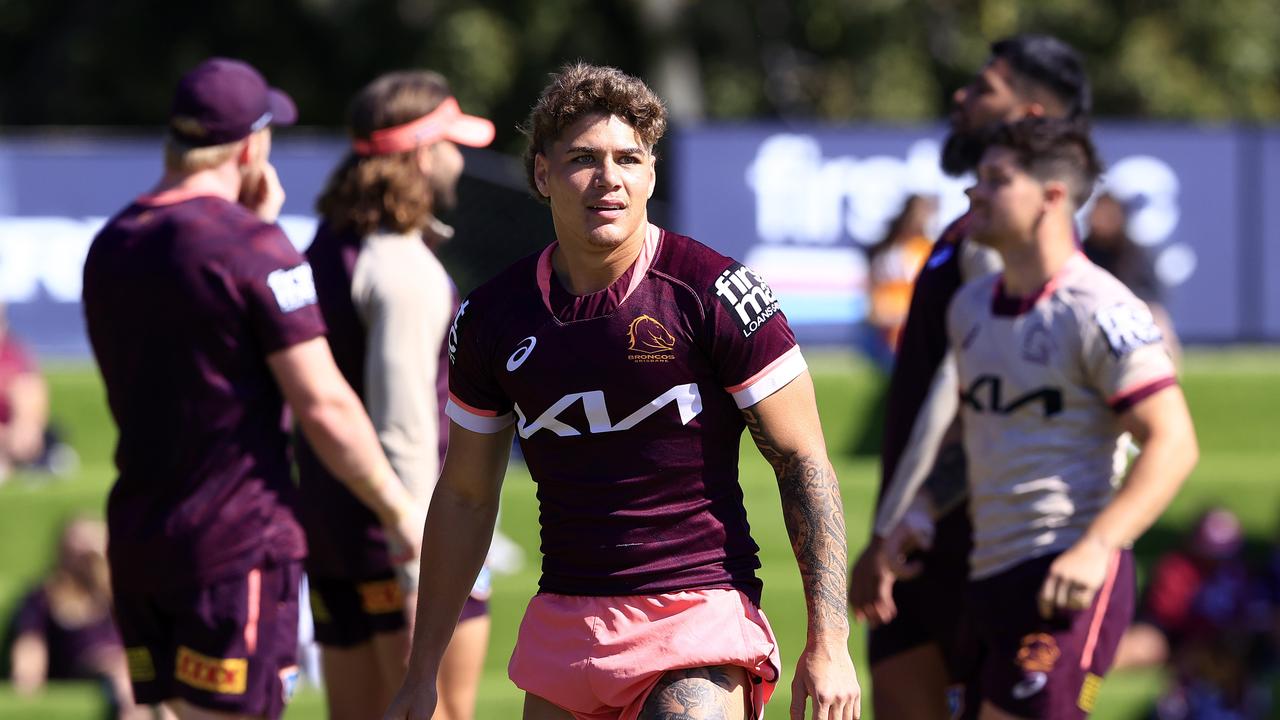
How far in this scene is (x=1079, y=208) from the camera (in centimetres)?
454

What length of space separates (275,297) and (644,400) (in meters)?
1.21

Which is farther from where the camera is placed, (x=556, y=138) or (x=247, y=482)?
(x=247, y=482)

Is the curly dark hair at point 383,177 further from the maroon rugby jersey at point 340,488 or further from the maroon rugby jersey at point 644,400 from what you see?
the maroon rugby jersey at point 644,400

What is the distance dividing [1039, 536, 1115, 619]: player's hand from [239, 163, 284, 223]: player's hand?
86.7 inches

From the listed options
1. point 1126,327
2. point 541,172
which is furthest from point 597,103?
point 1126,327

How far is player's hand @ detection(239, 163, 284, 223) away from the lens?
458 centimetres

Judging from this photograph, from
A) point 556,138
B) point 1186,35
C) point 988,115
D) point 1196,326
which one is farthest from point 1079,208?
point 1186,35

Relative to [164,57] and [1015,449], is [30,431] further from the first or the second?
[164,57]

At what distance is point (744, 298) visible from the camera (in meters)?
3.28

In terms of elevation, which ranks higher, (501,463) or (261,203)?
(261,203)

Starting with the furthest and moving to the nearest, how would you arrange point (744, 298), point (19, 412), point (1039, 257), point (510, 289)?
point (19, 412), point (1039, 257), point (510, 289), point (744, 298)

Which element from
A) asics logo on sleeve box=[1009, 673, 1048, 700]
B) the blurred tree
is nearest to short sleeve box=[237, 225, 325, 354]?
asics logo on sleeve box=[1009, 673, 1048, 700]

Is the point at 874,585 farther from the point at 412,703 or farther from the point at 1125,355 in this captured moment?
the point at 412,703

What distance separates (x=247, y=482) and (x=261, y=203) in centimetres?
88
